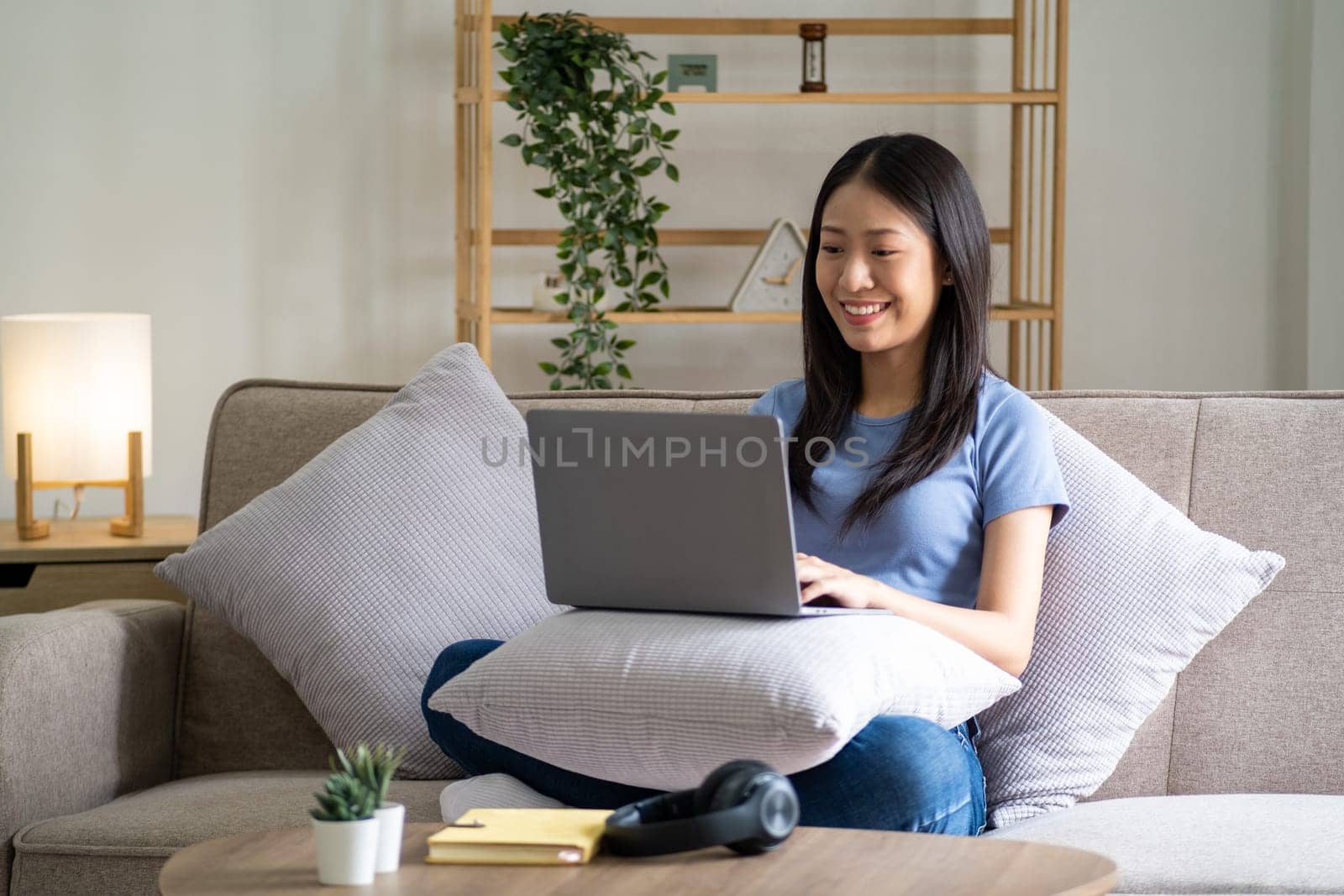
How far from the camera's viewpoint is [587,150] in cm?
302

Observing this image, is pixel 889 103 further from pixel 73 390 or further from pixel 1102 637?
pixel 1102 637

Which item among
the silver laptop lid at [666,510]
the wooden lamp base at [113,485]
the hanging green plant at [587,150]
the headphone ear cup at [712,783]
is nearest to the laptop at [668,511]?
the silver laptop lid at [666,510]

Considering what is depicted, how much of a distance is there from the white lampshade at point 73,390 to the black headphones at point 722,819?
1798 mm

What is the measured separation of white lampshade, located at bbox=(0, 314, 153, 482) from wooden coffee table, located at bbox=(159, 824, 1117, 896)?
1.63 meters

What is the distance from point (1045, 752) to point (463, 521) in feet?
2.29

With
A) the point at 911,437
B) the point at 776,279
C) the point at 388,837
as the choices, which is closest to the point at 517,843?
the point at 388,837

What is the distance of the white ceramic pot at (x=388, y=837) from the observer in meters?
0.94

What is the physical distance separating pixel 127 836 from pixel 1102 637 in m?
1.02

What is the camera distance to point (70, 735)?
1540 mm

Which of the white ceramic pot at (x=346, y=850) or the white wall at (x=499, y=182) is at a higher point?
the white wall at (x=499, y=182)

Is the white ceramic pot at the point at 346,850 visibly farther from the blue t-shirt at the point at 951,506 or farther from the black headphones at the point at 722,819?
the blue t-shirt at the point at 951,506

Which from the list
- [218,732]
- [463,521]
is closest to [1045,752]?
[463,521]

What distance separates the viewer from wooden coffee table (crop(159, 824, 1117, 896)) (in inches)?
35.4

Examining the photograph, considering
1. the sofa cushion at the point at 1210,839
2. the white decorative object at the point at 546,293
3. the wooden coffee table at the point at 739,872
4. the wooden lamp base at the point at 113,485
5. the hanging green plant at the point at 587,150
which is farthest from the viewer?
the white decorative object at the point at 546,293
